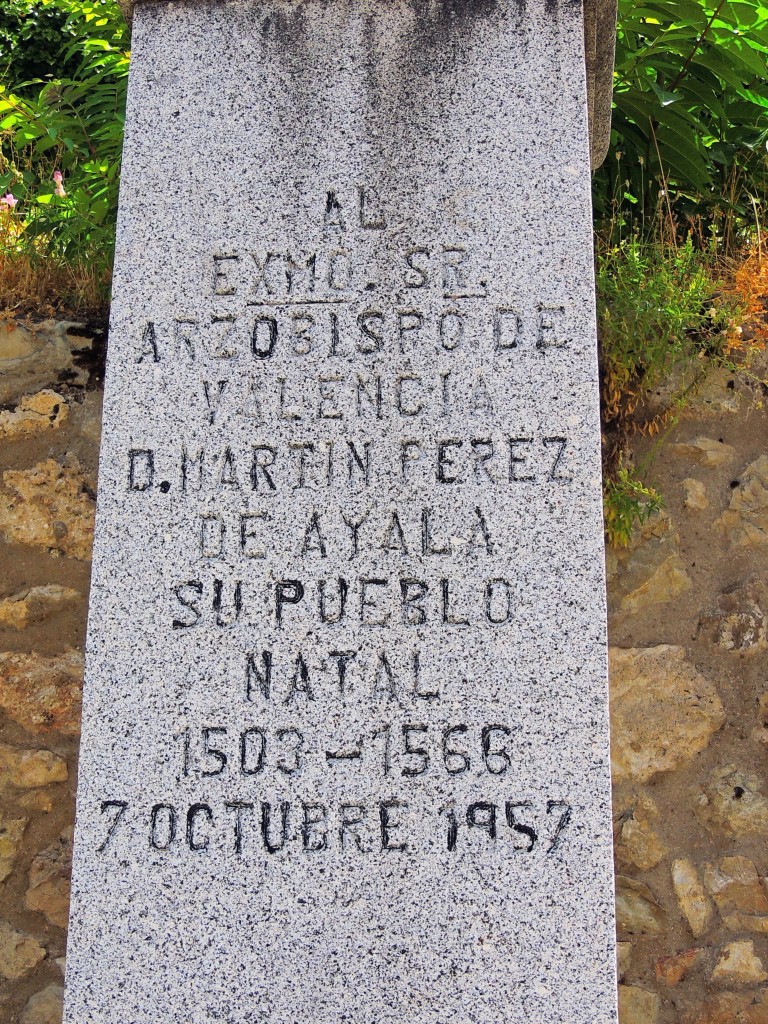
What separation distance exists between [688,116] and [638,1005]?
2693 millimetres

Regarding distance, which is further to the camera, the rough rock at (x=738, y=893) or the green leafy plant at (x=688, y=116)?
the green leafy plant at (x=688, y=116)

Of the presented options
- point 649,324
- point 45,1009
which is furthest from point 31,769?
point 649,324

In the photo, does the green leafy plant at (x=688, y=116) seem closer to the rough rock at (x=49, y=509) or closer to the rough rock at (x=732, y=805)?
the rough rock at (x=732, y=805)

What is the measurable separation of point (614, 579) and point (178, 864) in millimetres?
1511

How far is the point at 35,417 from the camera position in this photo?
3.09 m

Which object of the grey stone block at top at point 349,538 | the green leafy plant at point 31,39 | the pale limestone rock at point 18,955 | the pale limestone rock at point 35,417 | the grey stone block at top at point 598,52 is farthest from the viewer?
the green leafy plant at point 31,39

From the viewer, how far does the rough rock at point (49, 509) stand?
300 centimetres

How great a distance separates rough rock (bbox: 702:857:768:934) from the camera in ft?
8.76

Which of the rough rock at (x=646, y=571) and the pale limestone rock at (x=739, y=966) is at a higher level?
the rough rock at (x=646, y=571)

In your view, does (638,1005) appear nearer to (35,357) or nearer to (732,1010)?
(732,1010)

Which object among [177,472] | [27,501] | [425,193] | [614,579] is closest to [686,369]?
[614,579]

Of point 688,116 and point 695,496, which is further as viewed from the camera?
point 688,116

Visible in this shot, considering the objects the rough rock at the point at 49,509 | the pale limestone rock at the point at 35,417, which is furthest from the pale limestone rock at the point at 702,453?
the pale limestone rock at the point at 35,417

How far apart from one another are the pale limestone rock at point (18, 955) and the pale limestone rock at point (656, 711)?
163 centimetres
